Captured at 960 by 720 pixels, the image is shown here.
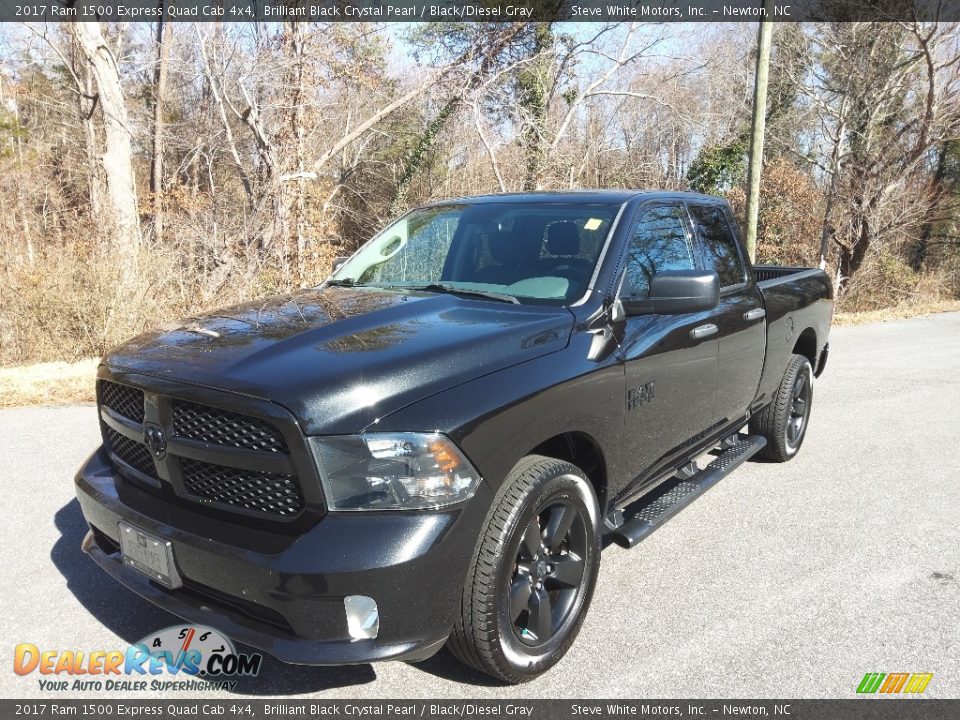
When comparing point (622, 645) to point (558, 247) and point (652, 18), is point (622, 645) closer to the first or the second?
point (558, 247)

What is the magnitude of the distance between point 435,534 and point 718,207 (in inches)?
134

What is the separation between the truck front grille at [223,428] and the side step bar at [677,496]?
1759mm

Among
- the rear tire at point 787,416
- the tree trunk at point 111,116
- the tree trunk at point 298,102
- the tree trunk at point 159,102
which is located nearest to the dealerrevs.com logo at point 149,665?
the rear tire at point 787,416

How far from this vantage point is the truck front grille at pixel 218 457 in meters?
2.33

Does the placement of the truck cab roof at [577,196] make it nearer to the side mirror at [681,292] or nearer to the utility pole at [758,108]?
the side mirror at [681,292]

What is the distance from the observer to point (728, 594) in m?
3.47

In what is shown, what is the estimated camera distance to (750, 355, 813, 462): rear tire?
525cm

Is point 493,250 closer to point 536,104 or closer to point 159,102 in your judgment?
point 536,104

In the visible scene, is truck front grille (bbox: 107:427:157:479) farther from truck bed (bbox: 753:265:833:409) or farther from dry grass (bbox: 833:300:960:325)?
dry grass (bbox: 833:300:960:325)

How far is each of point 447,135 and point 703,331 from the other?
761 inches

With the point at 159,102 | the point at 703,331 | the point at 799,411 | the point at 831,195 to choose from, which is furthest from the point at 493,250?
the point at 831,195

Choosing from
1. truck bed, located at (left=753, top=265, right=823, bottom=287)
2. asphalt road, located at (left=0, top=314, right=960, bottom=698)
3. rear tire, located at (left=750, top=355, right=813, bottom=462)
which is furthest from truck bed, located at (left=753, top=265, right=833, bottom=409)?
asphalt road, located at (left=0, top=314, right=960, bottom=698)

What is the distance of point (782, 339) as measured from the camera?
5090 millimetres

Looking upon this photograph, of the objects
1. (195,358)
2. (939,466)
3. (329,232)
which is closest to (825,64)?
(329,232)
